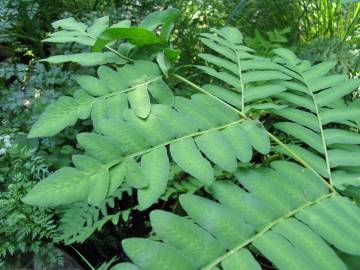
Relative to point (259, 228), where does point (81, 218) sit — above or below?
below

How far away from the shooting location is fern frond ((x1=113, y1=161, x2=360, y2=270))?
1.81 feet

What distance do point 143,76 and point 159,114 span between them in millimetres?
128

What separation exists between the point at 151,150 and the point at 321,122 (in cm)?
37

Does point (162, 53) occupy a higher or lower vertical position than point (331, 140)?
higher

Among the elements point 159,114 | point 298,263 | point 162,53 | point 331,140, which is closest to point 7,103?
point 162,53

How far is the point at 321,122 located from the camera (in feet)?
2.87

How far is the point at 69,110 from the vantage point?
778 mm

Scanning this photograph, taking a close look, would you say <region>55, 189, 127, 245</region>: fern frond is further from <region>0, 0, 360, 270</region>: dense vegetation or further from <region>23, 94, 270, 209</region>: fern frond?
<region>23, 94, 270, 209</region>: fern frond

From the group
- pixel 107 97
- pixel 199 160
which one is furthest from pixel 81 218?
pixel 199 160

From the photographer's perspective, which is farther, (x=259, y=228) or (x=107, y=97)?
(x=107, y=97)

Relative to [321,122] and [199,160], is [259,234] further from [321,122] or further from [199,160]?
[321,122]

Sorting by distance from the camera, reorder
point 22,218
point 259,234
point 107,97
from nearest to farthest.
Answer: point 259,234 → point 107,97 → point 22,218

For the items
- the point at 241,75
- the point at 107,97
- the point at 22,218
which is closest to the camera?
the point at 107,97

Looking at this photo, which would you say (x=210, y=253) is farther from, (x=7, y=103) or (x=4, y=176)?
(x=7, y=103)
